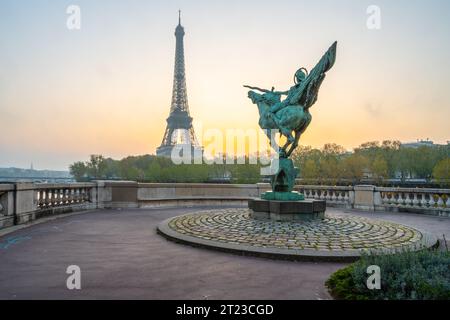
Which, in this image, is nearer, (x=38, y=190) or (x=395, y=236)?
(x=395, y=236)

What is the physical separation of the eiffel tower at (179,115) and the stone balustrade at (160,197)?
75.5m

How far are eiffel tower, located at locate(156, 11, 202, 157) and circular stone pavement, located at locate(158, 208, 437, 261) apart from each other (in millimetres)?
83838

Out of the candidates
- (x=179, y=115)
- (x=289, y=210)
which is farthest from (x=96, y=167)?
(x=289, y=210)

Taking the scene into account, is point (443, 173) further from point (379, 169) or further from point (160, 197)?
point (160, 197)

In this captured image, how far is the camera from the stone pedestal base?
1159 centimetres

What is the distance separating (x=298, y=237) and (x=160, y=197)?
38.3 ft

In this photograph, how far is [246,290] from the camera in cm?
527

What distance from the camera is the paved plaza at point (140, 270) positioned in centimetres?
510

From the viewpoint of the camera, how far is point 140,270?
6227mm

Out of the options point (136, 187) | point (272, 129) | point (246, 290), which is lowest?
point (246, 290)
